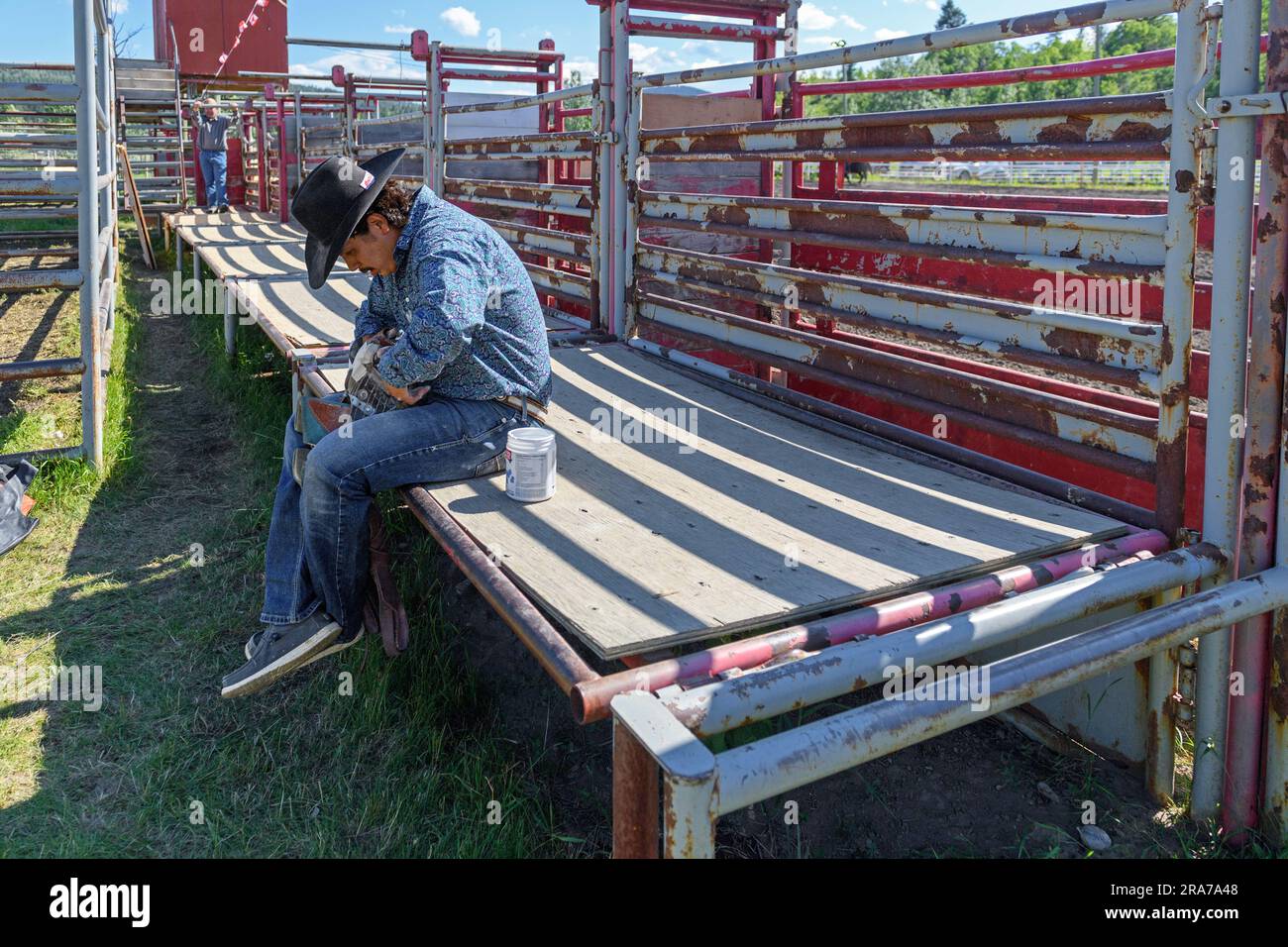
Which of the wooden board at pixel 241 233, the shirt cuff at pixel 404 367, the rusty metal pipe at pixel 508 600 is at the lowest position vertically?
the rusty metal pipe at pixel 508 600

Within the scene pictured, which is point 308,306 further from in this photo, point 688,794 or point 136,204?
point 136,204

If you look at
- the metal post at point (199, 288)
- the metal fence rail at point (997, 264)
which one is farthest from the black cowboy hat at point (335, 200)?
the metal post at point (199, 288)

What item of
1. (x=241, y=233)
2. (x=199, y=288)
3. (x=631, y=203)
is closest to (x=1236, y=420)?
(x=631, y=203)

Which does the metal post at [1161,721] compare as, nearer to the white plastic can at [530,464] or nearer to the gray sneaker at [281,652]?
the white plastic can at [530,464]

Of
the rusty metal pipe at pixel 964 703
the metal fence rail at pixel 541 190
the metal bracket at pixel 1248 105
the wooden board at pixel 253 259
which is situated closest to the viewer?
the rusty metal pipe at pixel 964 703

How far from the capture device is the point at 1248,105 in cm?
283

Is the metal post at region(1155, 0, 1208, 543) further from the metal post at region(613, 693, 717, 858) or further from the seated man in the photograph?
the seated man

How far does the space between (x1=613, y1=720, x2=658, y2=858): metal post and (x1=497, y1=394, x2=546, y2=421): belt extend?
2.01m

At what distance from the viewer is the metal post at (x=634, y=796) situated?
7.14 feet

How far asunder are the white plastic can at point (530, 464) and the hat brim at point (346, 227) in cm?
85

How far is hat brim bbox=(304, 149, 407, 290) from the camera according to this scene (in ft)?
12.1

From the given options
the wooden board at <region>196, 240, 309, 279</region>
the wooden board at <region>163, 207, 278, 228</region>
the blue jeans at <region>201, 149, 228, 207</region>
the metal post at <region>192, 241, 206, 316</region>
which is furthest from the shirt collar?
the blue jeans at <region>201, 149, 228, 207</region>
